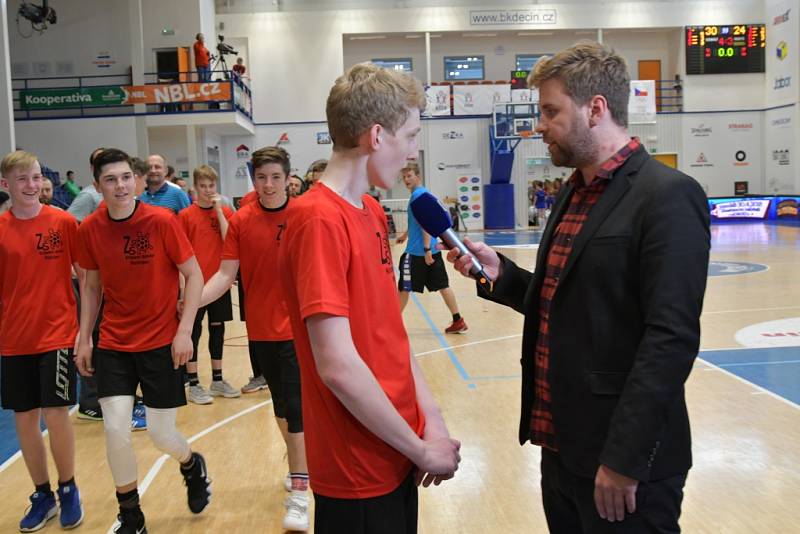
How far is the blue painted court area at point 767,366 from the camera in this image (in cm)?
632

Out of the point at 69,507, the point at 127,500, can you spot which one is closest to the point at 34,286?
→ the point at 69,507

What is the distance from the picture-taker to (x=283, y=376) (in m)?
4.36

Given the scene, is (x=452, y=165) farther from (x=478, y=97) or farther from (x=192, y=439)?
(x=192, y=439)

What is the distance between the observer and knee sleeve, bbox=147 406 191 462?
4.01m

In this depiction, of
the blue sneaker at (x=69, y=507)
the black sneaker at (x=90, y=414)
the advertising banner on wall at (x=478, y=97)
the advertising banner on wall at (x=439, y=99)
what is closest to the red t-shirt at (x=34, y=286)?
the blue sneaker at (x=69, y=507)

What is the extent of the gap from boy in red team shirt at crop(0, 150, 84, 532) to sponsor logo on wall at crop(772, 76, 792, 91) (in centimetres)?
3042

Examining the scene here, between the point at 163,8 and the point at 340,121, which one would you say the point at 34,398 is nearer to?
the point at 340,121

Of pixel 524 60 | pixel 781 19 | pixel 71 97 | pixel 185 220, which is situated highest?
pixel 781 19

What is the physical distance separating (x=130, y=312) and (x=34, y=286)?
2.53 ft

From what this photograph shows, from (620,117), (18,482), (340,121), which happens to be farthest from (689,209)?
(18,482)

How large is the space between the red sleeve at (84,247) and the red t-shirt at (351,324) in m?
2.34

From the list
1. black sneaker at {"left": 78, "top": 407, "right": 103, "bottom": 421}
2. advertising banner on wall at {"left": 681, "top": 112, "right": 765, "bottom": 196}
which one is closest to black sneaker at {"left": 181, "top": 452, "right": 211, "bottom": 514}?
black sneaker at {"left": 78, "top": 407, "right": 103, "bottom": 421}

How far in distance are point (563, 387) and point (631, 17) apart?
3153 centimetres

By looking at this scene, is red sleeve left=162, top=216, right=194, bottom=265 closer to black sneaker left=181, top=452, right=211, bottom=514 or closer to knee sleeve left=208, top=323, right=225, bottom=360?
black sneaker left=181, top=452, right=211, bottom=514
